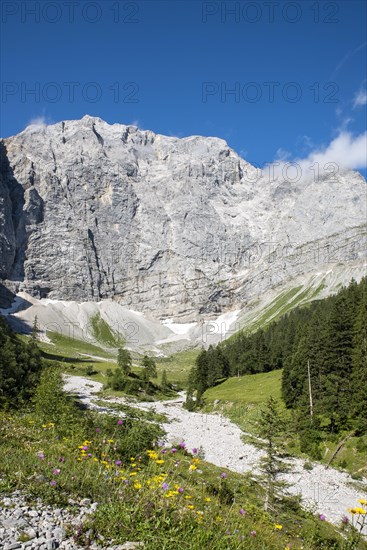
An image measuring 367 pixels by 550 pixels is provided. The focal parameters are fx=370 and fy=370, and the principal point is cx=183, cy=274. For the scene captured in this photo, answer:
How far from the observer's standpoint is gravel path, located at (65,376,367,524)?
27142 millimetres

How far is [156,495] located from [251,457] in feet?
118

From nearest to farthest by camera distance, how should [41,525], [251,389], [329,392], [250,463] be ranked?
[41,525] → [250,463] → [329,392] → [251,389]

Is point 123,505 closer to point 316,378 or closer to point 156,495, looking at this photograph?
point 156,495

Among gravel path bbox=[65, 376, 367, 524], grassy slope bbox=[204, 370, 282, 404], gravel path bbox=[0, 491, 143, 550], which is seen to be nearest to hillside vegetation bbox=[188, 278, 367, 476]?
grassy slope bbox=[204, 370, 282, 404]

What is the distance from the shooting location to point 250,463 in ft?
120

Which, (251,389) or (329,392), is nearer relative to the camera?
(329,392)

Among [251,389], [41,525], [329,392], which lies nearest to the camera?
[41,525]

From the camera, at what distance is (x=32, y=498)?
779 cm

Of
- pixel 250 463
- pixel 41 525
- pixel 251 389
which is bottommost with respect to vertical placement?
pixel 250 463

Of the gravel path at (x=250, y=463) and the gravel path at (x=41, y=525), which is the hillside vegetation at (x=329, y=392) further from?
the gravel path at (x=41, y=525)

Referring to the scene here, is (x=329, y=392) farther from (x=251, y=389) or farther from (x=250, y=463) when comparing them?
(x=251, y=389)

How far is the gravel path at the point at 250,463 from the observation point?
27.1 meters

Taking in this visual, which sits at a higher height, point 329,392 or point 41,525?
point 41,525

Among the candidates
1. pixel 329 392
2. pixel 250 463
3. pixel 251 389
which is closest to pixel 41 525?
pixel 250 463
